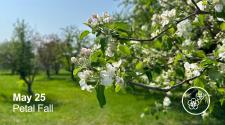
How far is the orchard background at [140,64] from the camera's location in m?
2.25

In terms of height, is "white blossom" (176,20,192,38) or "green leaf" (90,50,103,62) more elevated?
"white blossom" (176,20,192,38)

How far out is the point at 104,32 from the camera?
2291 mm

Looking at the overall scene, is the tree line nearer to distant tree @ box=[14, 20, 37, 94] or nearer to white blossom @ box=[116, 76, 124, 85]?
distant tree @ box=[14, 20, 37, 94]

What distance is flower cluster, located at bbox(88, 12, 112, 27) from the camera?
7.46 ft

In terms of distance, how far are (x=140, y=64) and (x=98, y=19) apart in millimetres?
1318

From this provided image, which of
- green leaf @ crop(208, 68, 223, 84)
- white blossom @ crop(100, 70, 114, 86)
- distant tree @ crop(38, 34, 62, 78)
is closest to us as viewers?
white blossom @ crop(100, 70, 114, 86)

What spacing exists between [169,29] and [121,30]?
724mm

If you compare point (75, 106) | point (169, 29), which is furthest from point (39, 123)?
point (169, 29)

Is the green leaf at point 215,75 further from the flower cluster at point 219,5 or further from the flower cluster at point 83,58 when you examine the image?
the flower cluster at point 83,58

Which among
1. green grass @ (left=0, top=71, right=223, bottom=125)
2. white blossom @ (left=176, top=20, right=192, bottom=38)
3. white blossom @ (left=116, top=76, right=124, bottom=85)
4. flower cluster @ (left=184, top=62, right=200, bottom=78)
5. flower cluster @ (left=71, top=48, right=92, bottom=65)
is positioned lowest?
green grass @ (left=0, top=71, right=223, bottom=125)

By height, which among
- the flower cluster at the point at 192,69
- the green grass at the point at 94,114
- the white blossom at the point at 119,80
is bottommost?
the green grass at the point at 94,114

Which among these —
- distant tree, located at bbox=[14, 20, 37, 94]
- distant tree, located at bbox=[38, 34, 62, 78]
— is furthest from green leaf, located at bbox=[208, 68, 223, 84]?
distant tree, located at bbox=[38, 34, 62, 78]

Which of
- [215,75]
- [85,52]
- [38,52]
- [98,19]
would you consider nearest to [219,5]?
[215,75]

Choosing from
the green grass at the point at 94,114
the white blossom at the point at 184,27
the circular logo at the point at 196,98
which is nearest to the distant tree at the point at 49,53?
the green grass at the point at 94,114
